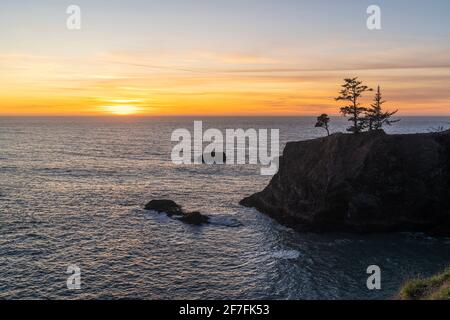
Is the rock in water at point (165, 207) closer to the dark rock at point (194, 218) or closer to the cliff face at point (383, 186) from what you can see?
the dark rock at point (194, 218)

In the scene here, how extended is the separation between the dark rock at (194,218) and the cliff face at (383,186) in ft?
39.8

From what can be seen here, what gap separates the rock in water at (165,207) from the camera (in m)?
62.8

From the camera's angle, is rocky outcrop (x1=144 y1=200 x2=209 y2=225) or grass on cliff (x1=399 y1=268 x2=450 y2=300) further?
rocky outcrop (x1=144 y1=200 x2=209 y2=225)

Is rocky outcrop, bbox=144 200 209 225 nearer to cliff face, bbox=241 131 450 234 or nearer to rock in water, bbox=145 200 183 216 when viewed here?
rock in water, bbox=145 200 183 216

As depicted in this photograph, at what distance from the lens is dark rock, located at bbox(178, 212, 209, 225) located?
2267 inches

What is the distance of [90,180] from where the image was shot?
286ft

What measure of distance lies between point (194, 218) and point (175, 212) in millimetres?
5447

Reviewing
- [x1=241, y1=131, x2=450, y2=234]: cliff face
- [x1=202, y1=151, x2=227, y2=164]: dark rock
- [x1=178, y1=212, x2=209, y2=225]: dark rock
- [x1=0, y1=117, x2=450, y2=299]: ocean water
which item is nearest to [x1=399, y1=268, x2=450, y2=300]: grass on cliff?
[x1=0, y1=117, x2=450, y2=299]: ocean water

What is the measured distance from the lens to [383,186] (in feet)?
177

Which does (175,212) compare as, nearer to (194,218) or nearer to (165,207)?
(165,207)

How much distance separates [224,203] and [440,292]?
2089 inches
